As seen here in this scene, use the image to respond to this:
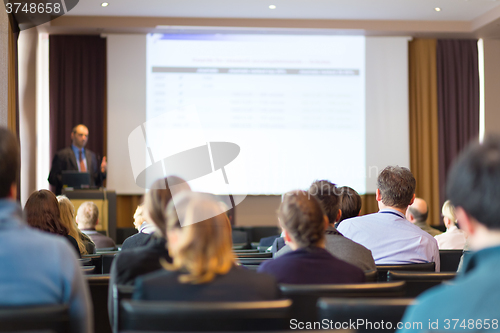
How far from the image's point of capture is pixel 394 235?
2.55 m

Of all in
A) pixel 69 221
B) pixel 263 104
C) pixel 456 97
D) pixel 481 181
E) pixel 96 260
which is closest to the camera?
pixel 481 181

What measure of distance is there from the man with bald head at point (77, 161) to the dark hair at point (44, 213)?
138 inches

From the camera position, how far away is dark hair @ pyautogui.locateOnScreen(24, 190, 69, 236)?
263 cm

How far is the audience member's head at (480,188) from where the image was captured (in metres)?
0.95

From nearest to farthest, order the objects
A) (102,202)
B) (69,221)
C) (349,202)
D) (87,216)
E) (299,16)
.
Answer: (69,221) < (349,202) < (87,216) < (102,202) < (299,16)

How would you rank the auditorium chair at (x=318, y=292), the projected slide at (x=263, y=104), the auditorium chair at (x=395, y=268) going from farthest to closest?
the projected slide at (x=263, y=104) < the auditorium chair at (x=395, y=268) < the auditorium chair at (x=318, y=292)

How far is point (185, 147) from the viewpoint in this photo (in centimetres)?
684

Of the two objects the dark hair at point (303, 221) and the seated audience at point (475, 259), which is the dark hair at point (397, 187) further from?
the seated audience at point (475, 259)

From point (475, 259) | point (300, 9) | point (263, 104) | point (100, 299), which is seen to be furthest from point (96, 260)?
point (300, 9)

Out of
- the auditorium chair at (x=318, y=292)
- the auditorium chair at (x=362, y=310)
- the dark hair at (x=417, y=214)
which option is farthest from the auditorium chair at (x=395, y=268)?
the dark hair at (x=417, y=214)

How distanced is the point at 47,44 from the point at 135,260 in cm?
632

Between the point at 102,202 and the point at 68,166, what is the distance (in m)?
0.94

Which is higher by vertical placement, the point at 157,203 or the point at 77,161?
the point at 77,161

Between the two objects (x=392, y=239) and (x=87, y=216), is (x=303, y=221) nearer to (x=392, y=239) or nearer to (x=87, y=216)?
(x=392, y=239)
